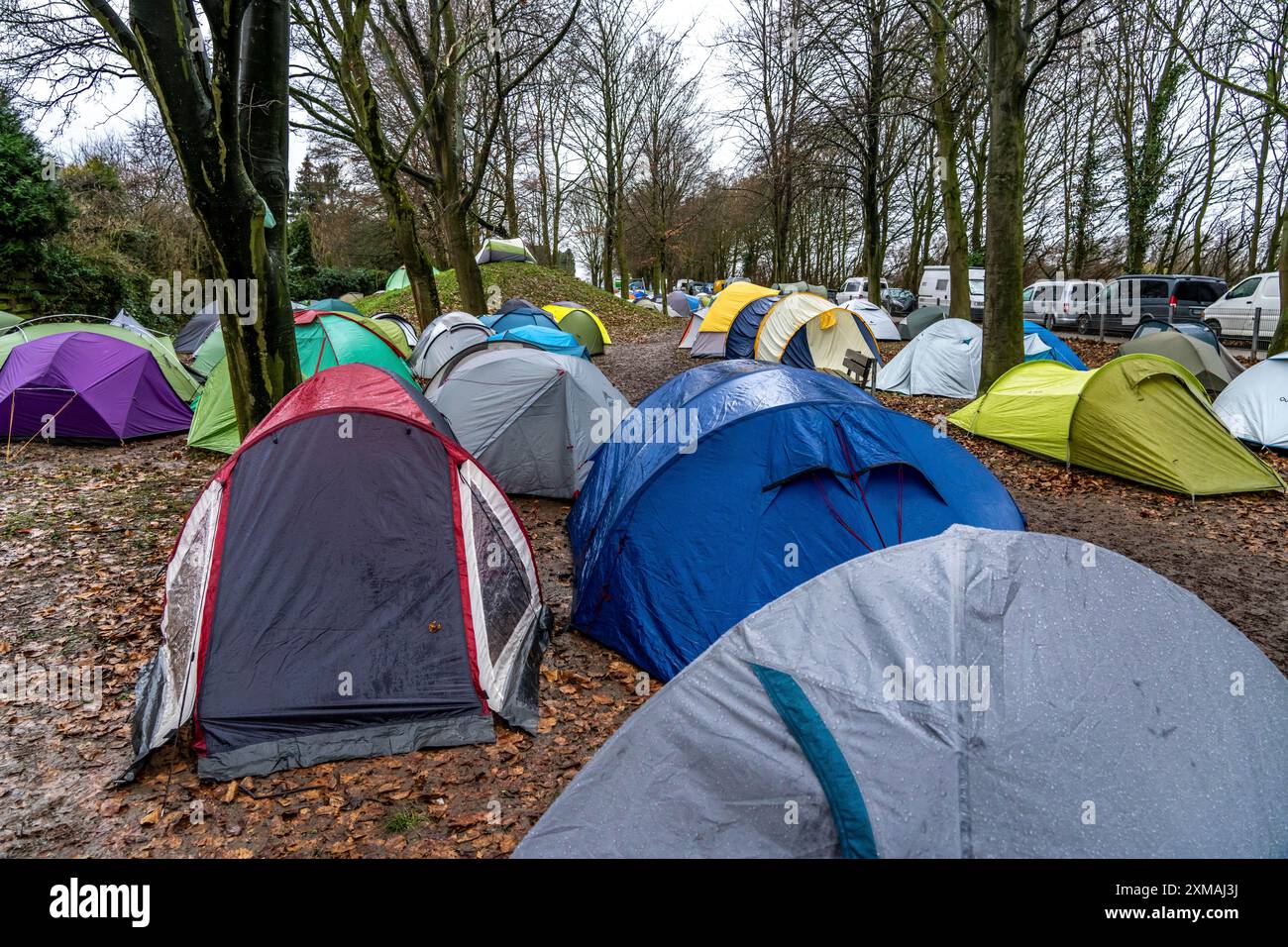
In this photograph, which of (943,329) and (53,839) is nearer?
(53,839)

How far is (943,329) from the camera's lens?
1215 centimetres

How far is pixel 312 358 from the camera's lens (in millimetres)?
9023

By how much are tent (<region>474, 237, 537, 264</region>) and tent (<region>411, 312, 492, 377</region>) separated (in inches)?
491

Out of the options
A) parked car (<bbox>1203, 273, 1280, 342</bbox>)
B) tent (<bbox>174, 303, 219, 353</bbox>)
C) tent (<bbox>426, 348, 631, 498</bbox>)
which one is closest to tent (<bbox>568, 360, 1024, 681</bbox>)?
tent (<bbox>426, 348, 631, 498</bbox>)

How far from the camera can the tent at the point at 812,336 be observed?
1343 centimetres

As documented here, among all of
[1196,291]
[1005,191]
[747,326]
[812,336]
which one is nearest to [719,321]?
[747,326]

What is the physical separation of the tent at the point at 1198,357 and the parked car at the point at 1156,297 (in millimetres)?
7734

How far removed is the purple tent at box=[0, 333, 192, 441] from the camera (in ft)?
27.8

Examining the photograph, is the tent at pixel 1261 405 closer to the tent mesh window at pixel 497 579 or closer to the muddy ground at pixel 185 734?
the muddy ground at pixel 185 734

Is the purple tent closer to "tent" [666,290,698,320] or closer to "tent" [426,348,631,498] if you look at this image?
"tent" [426,348,631,498]

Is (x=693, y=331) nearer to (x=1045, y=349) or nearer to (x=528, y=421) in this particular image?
(x=1045, y=349)

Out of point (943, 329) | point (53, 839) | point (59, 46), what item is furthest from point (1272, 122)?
point (53, 839)
